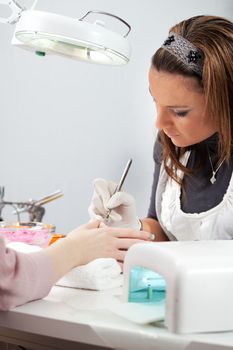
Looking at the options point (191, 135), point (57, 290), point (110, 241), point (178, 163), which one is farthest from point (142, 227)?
point (57, 290)

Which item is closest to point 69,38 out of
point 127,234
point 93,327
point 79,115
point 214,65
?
point 214,65

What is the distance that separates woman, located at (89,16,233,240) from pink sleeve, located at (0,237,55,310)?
538 mm

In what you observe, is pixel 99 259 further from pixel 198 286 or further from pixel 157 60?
pixel 157 60

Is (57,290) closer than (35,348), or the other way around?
(35,348)

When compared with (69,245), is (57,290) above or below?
below

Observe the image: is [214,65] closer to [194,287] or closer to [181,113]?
[181,113]

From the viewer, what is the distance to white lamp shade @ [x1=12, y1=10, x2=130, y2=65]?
4.91 ft

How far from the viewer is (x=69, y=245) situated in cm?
122

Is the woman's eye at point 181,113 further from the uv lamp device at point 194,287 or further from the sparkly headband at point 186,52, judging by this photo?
the uv lamp device at point 194,287

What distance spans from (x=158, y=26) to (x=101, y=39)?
5.51 ft

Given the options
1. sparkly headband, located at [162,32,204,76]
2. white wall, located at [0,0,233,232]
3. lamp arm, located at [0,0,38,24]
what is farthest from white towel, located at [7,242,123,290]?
white wall, located at [0,0,233,232]

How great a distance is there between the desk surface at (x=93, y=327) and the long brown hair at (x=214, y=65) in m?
0.66

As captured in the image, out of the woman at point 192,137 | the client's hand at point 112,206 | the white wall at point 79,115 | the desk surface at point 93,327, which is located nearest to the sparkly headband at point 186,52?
the woman at point 192,137

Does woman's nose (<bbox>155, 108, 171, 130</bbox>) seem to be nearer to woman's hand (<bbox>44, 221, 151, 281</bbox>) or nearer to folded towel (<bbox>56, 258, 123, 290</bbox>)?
woman's hand (<bbox>44, 221, 151, 281</bbox>)
